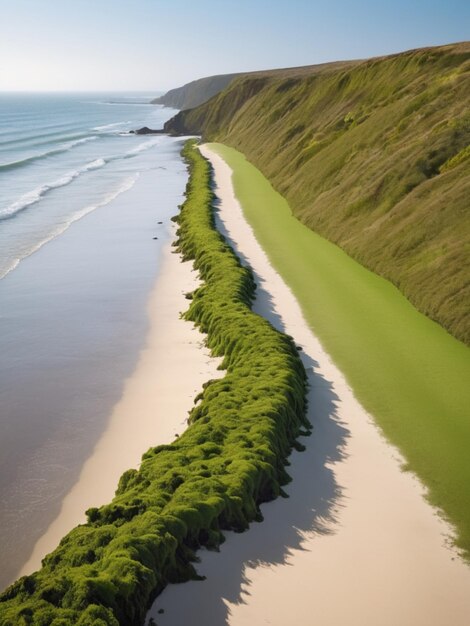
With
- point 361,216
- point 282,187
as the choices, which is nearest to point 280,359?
point 361,216

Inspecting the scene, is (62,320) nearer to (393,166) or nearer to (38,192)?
(393,166)

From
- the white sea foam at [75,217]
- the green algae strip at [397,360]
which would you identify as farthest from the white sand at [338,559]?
the white sea foam at [75,217]

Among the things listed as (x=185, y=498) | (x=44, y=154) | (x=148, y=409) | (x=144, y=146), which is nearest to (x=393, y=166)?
(x=148, y=409)

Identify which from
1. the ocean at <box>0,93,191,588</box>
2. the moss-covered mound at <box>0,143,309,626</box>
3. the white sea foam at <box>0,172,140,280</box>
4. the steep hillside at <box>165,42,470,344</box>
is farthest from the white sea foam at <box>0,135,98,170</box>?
the moss-covered mound at <box>0,143,309,626</box>

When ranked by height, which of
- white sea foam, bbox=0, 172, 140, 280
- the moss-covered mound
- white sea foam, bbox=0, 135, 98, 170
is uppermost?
white sea foam, bbox=0, 135, 98, 170

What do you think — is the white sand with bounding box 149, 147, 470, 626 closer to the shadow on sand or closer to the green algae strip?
the shadow on sand
